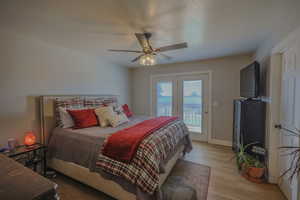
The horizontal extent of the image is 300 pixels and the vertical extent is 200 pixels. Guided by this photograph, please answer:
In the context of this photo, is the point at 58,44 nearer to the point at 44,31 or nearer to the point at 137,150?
the point at 44,31

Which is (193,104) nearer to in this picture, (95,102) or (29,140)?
(95,102)

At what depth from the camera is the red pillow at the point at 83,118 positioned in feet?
7.49

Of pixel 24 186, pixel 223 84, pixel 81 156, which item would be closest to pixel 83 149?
pixel 81 156

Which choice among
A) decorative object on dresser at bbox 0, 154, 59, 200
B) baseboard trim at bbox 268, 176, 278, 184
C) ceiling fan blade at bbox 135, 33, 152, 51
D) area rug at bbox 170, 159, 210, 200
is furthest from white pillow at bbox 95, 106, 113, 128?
baseboard trim at bbox 268, 176, 278, 184

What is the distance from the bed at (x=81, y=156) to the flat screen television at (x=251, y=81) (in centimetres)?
171

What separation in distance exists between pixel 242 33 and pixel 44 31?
3016 millimetres

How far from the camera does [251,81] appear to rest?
2.26 m

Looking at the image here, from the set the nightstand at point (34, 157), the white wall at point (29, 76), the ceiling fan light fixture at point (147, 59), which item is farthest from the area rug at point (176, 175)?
the ceiling fan light fixture at point (147, 59)

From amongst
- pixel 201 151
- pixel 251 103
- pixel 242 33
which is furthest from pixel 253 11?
pixel 201 151

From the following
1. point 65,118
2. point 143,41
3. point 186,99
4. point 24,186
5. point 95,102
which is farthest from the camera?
point 186,99

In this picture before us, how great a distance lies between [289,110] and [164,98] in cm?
287

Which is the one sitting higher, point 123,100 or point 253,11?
point 253,11

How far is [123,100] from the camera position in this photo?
438 cm

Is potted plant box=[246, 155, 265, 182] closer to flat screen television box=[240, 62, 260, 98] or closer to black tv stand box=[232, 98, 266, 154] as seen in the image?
black tv stand box=[232, 98, 266, 154]
